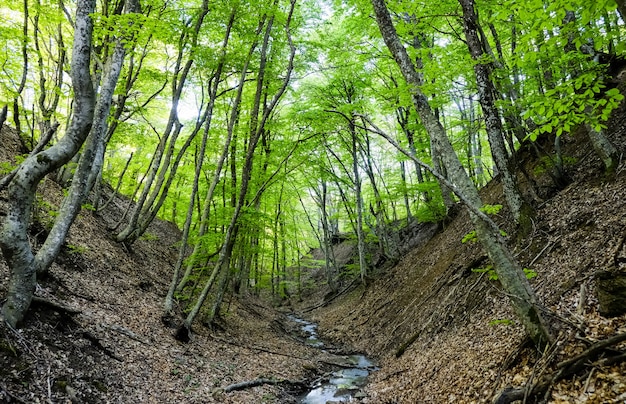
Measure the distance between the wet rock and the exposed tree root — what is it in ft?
2.74

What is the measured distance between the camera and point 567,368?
4535 millimetres

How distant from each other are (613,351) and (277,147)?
48.0ft

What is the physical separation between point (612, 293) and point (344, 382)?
7520 mm

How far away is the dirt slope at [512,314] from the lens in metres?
4.96

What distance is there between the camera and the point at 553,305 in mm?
6234

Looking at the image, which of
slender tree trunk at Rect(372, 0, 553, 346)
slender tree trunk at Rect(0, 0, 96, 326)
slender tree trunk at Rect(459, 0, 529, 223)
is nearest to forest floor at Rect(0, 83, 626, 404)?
slender tree trunk at Rect(372, 0, 553, 346)

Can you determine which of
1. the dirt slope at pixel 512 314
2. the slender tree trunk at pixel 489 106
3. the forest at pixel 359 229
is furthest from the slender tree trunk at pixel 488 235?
the slender tree trunk at pixel 489 106

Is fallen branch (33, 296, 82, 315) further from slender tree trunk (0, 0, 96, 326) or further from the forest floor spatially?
slender tree trunk (0, 0, 96, 326)

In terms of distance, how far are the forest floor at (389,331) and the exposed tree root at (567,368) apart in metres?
0.07

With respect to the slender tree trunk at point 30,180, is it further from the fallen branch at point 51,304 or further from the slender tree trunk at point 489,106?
the slender tree trunk at point 489,106

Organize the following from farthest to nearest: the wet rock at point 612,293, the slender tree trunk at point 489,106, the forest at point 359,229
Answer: the slender tree trunk at point 489,106, the forest at point 359,229, the wet rock at point 612,293

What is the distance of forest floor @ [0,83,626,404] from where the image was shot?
5.22m

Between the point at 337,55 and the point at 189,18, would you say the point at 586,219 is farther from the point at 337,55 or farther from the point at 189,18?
the point at 189,18

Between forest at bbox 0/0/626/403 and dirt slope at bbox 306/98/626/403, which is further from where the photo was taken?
forest at bbox 0/0/626/403
